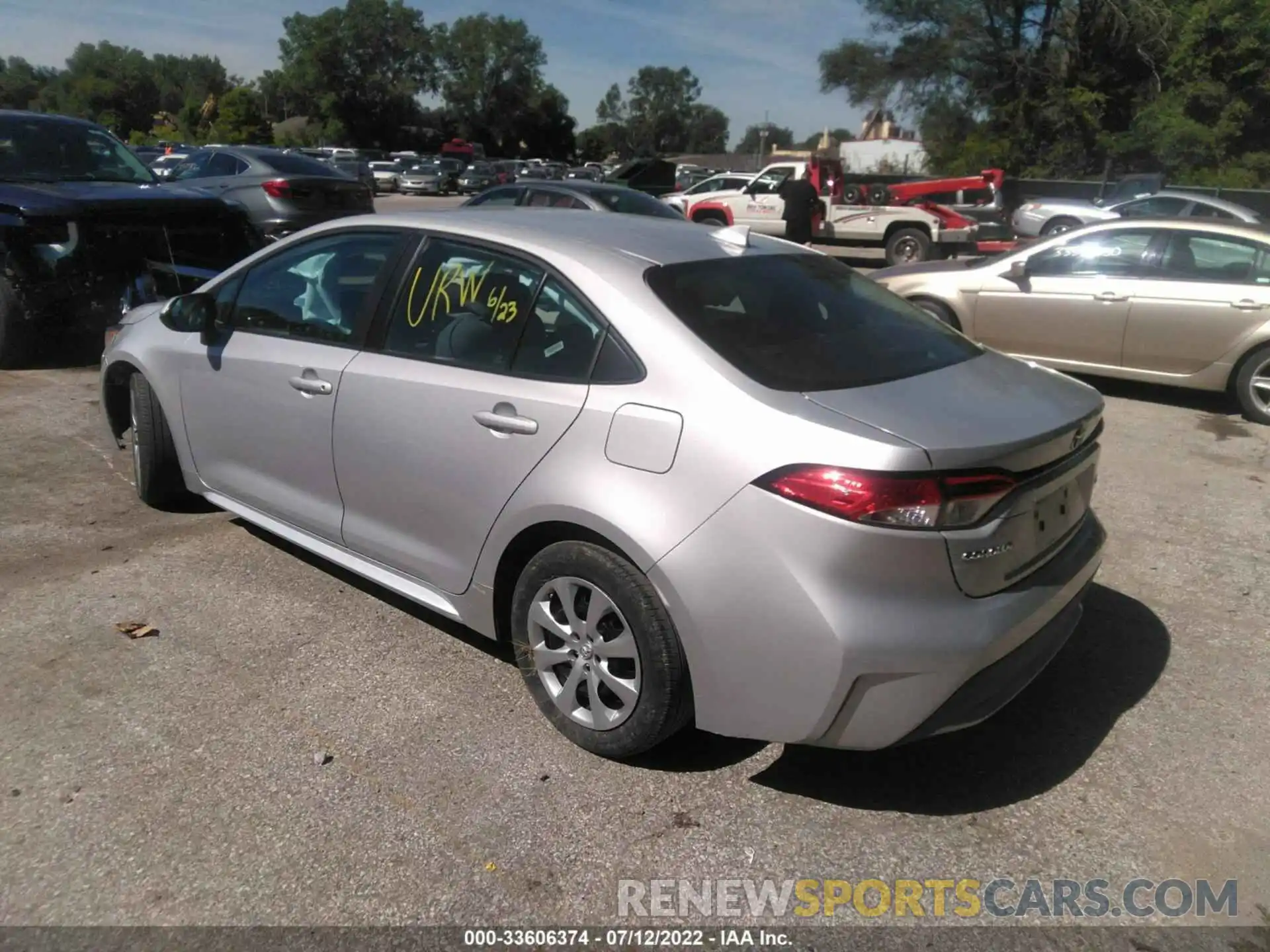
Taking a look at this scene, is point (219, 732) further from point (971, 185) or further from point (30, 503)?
point (971, 185)

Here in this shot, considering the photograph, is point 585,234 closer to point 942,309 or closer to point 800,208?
point 942,309

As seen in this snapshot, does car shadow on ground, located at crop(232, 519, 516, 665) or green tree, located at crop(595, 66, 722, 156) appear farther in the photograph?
green tree, located at crop(595, 66, 722, 156)

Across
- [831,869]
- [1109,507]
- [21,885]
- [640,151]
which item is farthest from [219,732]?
[640,151]

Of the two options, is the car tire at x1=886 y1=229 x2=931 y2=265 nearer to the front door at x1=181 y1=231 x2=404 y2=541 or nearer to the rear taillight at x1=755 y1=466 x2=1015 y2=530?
the front door at x1=181 y1=231 x2=404 y2=541

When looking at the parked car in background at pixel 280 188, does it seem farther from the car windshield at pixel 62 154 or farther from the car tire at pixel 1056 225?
the car tire at pixel 1056 225

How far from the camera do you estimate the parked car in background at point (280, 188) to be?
12.0m

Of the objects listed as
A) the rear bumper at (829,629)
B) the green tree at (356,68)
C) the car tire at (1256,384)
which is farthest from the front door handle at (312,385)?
the green tree at (356,68)

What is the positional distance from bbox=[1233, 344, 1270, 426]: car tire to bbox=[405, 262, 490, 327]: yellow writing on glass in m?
6.43

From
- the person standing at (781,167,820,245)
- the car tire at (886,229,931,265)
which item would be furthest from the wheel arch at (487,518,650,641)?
the car tire at (886,229,931,265)

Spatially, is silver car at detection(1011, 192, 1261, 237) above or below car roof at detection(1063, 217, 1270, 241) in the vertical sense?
below

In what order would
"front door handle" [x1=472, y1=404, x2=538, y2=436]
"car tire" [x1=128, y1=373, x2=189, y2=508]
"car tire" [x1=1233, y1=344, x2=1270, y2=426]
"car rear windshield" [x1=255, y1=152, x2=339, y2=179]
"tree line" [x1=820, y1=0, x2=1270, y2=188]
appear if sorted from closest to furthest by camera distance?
"front door handle" [x1=472, y1=404, x2=538, y2=436] → "car tire" [x1=128, y1=373, x2=189, y2=508] → "car tire" [x1=1233, y1=344, x2=1270, y2=426] → "car rear windshield" [x1=255, y1=152, x2=339, y2=179] → "tree line" [x1=820, y1=0, x2=1270, y2=188]

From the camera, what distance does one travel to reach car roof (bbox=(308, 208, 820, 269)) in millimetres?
3459

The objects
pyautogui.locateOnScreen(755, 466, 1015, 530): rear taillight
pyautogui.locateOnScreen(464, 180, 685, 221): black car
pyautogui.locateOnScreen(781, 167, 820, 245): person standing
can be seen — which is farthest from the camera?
pyautogui.locateOnScreen(781, 167, 820, 245): person standing

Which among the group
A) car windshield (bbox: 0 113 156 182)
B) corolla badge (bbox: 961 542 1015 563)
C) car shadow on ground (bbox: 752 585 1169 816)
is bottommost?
car shadow on ground (bbox: 752 585 1169 816)
